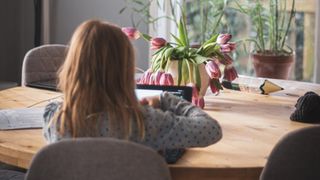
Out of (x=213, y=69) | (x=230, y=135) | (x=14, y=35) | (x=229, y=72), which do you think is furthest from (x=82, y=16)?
(x=230, y=135)

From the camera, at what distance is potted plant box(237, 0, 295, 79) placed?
3447mm

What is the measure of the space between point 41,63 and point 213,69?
1.12 m

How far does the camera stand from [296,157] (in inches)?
56.1

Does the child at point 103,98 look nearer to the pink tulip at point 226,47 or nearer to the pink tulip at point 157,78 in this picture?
the pink tulip at point 157,78

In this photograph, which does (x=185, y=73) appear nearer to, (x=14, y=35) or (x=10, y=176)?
(x=10, y=176)

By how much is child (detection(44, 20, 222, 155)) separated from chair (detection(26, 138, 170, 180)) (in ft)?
0.51

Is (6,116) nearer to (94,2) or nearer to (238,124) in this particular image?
(238,124)

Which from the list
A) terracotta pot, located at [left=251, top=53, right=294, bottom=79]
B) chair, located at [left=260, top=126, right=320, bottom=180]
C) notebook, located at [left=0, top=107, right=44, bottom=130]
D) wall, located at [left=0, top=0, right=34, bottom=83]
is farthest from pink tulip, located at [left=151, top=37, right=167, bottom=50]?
wall, located at [left=0, top=0, right=34, bottom=83]

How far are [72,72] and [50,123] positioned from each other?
0.15 m

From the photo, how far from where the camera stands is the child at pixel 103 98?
4.60 feet

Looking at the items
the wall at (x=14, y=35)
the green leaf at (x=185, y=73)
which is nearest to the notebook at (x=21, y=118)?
the green leaf at (x=185, y=73)

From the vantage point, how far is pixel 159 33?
12.7ft

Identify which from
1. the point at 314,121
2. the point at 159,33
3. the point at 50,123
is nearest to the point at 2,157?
the point at 50,123

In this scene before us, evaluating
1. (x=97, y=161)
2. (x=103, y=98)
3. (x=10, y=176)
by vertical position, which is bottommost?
(x=10, y=176)
